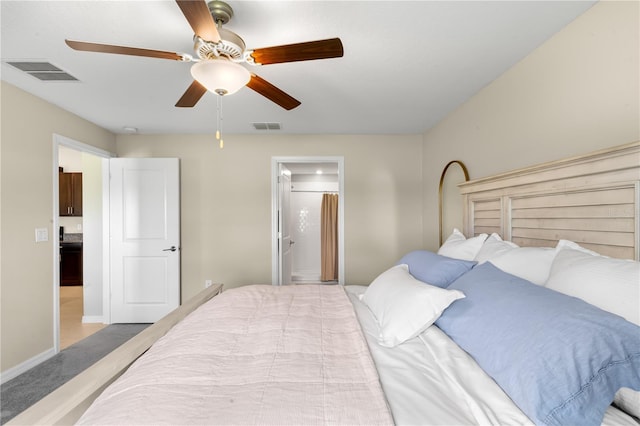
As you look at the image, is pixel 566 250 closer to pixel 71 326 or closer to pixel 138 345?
pixel 138 345

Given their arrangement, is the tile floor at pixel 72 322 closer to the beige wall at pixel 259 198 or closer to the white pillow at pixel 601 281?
the beige wall at pixel 259 198

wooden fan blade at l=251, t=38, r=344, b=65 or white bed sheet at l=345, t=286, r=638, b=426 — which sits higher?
wooden fan blade at l=251, t=38, r=344, b=65

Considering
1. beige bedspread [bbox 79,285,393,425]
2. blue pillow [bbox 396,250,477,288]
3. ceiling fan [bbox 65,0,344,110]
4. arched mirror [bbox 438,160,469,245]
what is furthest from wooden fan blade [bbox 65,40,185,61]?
arched mirror [bbox 438,160,469,245]

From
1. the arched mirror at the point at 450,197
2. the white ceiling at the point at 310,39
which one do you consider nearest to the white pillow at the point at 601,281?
the white ceiling at the point at 310,39

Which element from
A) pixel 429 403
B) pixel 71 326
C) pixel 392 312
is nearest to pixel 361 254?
pixel 392 312

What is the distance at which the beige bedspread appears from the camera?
2.64ft

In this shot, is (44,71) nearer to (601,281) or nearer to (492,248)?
(492,248)

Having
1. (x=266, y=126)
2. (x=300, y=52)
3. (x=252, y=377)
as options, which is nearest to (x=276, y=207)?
(x=266, y=126)

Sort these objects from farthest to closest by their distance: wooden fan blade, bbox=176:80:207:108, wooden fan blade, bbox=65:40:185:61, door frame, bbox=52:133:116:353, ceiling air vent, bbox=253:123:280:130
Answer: ceiling air vent, bbox=253:123:280:130, door frame, bbox=52:133:116:353, wooden fan blade, bbox=176:80:207:108, wooden fan blade, bbox=65:40:185:61

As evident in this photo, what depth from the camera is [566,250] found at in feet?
4.18

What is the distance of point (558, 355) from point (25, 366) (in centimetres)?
369

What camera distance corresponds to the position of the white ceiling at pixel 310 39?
4.83ft

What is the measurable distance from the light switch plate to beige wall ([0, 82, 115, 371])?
34mm

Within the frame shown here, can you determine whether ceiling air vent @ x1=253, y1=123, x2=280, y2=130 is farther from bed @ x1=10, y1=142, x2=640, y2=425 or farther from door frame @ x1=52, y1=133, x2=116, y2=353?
bed @ x1=10, y1=142, x2=640, y2=425
